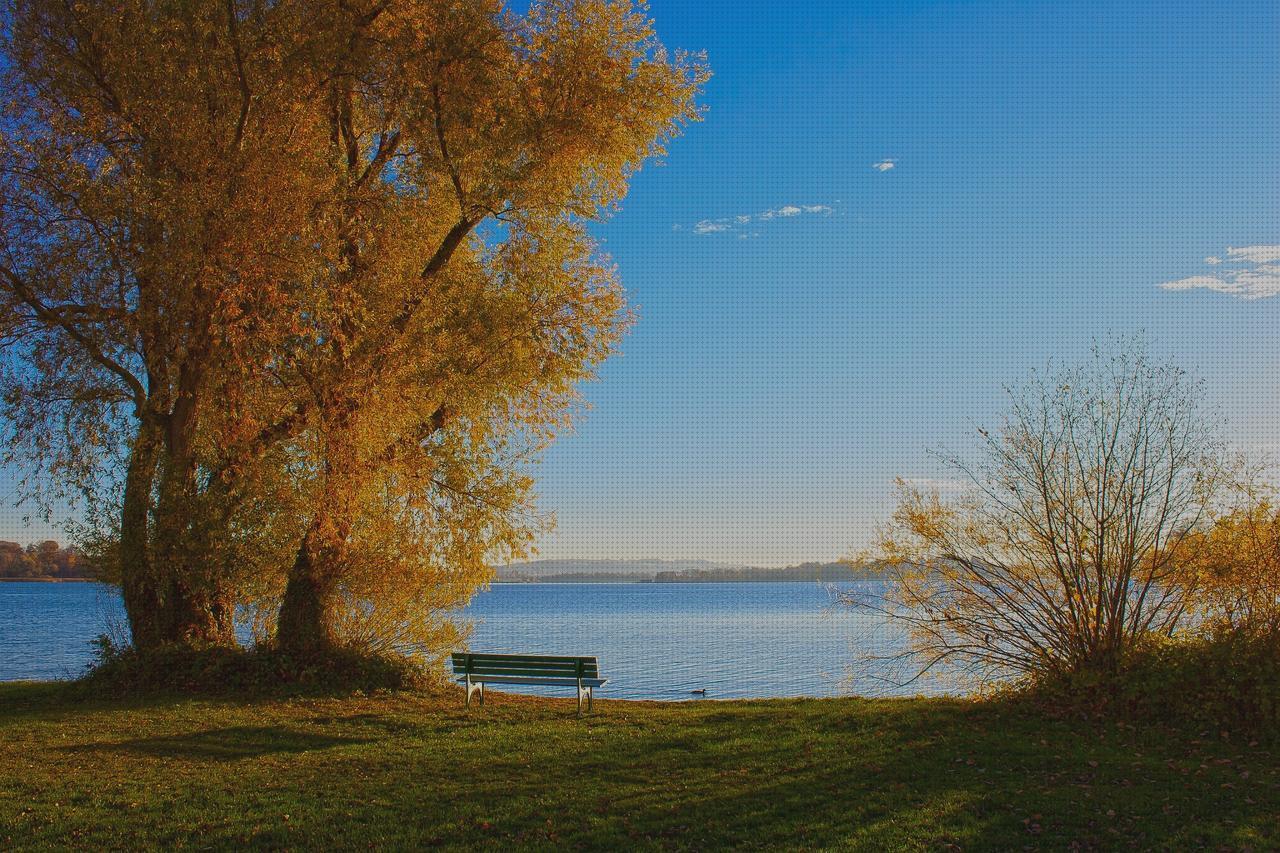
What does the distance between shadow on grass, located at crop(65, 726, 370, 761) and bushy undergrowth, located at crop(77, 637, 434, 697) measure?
327cm

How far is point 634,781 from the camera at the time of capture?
30.1 feet

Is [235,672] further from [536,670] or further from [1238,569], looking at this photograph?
[1238,569]

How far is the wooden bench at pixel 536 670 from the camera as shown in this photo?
44.9 feet

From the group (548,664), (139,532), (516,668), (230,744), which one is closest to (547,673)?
(548,664)

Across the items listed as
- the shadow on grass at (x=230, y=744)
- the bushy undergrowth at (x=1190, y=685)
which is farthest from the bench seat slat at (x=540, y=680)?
the bushy undergrowth at (x=1190, y=685)

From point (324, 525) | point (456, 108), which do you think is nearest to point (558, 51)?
point (456, 108)

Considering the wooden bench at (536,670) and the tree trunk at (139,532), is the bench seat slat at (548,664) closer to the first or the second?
the wooden bench at (536,670)

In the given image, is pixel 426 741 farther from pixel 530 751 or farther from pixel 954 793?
pixel 954 793

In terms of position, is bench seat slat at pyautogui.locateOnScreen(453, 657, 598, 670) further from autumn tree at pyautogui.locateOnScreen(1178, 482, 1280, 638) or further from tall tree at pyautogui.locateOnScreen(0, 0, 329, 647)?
autumn tree at pyautogui.locateOnScreen(1178, 482, 1280, 638)

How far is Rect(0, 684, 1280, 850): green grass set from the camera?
24.1 ft

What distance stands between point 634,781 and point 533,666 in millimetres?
4967

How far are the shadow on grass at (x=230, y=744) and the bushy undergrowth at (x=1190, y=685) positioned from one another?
9468 mm

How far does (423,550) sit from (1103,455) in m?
11.7

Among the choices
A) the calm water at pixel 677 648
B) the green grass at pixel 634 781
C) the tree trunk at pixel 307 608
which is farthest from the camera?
the calm water at pixel 677 648
